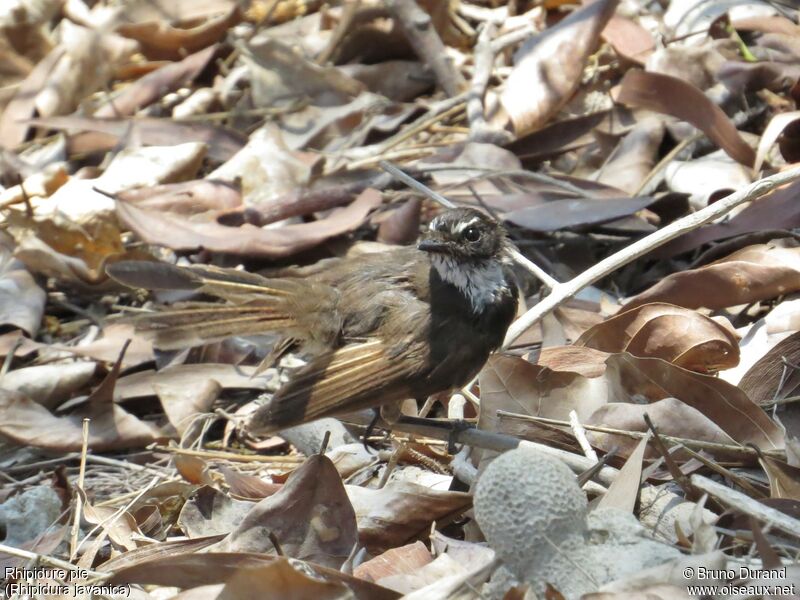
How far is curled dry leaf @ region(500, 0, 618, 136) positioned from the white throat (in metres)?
1.56

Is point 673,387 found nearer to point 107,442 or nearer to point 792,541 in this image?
point 792,541

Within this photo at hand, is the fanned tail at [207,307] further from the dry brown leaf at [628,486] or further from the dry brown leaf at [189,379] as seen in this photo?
the dry brown leaf at [628,486]

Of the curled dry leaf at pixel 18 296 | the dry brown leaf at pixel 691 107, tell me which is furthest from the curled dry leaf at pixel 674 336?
the curled dry leaf at pixel 18 296

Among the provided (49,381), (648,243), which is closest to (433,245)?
(648,243)

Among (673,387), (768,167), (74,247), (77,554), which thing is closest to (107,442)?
(77,554)

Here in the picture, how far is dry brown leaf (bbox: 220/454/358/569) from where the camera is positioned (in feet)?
11.1

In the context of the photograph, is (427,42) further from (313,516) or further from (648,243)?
(313,516)

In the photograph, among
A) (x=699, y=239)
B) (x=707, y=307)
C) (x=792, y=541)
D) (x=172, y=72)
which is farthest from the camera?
(x=172, y=72)

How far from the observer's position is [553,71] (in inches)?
231

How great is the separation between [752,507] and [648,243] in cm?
140

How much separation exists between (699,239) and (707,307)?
1.60ft

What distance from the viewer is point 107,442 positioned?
4609 mm

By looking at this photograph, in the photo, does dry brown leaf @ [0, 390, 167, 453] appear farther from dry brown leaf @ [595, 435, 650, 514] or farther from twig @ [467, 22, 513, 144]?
twig @ [467, 22, 513, 144]

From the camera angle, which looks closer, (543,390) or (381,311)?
(543,390)
